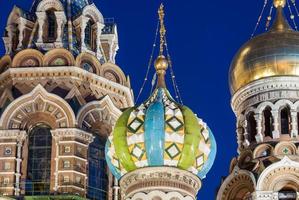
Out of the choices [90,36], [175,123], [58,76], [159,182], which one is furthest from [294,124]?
[159,182]

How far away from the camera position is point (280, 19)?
24.5 meters

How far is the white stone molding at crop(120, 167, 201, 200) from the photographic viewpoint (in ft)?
51.8

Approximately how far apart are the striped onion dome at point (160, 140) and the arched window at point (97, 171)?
520cm

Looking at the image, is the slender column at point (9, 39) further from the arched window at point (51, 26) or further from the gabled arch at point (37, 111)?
the gabled arch at point (37, 111)

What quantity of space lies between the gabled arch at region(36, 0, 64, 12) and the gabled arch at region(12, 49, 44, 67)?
0.98 m

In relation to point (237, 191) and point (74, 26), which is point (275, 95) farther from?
point (74, 26)

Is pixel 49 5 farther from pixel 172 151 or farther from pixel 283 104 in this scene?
pixel 172 151

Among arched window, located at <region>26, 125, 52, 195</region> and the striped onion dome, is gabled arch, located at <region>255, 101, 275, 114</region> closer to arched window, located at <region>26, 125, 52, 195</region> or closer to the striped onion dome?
arched window, located at <region>26, 125, 52, 195</region>

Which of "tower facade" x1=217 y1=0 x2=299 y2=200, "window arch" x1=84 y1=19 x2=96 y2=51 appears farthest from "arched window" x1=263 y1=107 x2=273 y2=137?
"window arch" x1=84 y1=19 x2=96 y2=51

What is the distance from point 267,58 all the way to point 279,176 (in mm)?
2530

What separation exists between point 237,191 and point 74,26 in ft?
14.1

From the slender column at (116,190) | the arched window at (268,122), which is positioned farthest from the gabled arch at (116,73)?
the arched window at (268,122)

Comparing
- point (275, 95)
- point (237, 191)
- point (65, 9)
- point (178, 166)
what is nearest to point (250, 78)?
point (275, 95)

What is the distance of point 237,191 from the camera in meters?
22.8
